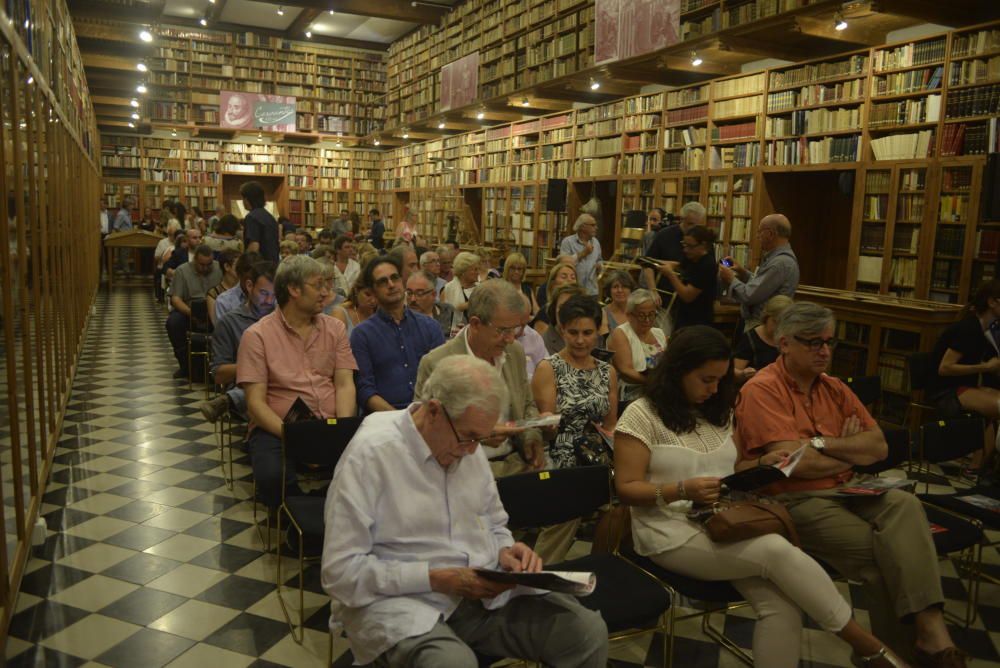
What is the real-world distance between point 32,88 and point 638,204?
8061mm

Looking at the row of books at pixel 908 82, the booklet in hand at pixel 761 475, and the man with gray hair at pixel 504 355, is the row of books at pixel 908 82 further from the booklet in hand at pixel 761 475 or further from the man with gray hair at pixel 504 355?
the booklet in hand at pixel 761 475

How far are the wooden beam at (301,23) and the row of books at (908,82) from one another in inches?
497

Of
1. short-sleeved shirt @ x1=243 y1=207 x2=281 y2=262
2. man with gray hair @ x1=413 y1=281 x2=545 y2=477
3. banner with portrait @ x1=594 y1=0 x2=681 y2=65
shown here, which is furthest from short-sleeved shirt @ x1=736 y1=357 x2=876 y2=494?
banner with portrait @ x1=594 y1=0 x2=681 y2=65

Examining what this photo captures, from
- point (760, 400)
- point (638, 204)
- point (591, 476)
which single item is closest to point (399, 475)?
point (591, 476)

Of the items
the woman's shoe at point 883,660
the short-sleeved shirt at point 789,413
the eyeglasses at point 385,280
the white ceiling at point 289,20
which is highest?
the white ceiling at point 289,20

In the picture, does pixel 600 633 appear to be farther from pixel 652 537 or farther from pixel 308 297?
pixel 308 297

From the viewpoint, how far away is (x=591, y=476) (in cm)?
270

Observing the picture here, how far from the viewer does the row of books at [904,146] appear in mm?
6844

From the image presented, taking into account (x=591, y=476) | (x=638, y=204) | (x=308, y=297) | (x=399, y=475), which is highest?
(x=638, y=204)

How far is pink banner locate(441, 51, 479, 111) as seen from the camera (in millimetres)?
14102

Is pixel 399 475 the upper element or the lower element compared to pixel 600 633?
upper

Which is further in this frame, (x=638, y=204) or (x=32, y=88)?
(x=638, y=204)

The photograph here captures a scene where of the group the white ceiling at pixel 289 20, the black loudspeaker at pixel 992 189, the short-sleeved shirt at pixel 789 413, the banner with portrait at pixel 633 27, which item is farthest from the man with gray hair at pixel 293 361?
the white ceiling at pixel 289 20

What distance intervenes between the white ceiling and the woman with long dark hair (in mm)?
16885
